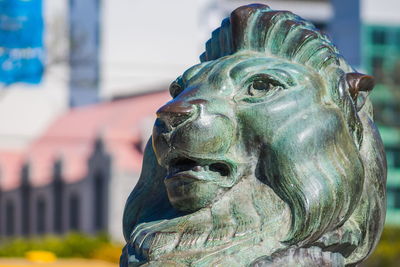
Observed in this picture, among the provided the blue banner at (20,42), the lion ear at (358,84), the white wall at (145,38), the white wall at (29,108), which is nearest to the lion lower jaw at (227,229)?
the lion ear at (358,84)

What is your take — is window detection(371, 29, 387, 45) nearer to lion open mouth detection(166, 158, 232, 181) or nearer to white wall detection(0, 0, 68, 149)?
white wall detection(0, 0, 68, 149)

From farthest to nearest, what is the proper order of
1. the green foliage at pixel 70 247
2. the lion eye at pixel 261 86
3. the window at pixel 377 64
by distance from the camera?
1. the window at pixel 377 64
2. the green foliage at pixel 70 247
3. the lion eye at pixel 261 86

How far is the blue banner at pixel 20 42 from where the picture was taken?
3378 cm

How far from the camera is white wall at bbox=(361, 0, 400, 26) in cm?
3278

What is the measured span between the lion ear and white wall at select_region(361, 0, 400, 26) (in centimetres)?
2887

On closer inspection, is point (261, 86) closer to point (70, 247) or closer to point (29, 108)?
point (70, 247)

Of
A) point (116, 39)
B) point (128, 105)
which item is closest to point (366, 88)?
point (128, 105)

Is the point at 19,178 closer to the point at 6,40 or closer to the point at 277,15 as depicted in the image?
the point at 6,40

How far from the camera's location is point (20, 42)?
111ft

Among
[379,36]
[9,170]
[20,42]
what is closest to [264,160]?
[379,36]

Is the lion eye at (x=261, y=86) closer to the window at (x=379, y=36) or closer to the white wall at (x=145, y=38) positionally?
the window at (x=379, y=36)

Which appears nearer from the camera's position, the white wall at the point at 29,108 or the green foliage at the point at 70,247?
the green foliage at the point at 70,247

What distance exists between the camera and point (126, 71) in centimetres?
4066

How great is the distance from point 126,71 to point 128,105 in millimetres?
9078
